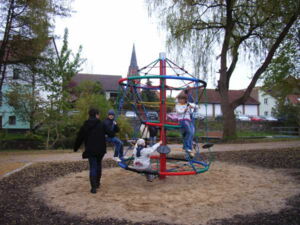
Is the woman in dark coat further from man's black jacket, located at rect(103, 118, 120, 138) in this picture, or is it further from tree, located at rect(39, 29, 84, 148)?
tree, located at rect(39, 29, 84, 148)

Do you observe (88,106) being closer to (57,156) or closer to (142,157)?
(57,156)

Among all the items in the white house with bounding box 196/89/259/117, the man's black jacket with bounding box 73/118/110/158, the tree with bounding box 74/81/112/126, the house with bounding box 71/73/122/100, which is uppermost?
the house with bounding box 71/73/122/100

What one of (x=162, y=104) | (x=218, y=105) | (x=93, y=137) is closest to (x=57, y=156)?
(x=93, y=137)

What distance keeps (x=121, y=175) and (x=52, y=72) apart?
12417mm

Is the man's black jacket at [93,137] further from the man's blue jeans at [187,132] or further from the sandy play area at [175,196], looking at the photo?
the man's blue jeans at [187,132]

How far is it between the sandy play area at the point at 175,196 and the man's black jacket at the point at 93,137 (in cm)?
75

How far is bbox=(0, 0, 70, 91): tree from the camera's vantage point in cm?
1381

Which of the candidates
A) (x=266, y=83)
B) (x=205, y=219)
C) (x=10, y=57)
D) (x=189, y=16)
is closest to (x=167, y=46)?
(x=189, y=16)

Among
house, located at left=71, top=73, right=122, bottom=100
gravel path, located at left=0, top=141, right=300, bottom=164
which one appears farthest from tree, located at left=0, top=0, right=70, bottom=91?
house, located at left=71, top=73, right=122, bottom=100

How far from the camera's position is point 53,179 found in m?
6.68

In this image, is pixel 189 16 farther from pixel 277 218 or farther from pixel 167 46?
pixel 277 218

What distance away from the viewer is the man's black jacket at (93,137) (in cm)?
495

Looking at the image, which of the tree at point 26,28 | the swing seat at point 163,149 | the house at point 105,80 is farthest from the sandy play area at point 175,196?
the house at point 105,80

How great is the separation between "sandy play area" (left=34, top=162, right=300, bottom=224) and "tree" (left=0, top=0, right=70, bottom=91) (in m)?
10.0
